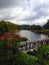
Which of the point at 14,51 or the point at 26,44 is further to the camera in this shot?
the point at 26,44

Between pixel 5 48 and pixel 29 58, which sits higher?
pixel 5 48

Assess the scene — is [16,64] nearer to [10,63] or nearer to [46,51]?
[10,63]

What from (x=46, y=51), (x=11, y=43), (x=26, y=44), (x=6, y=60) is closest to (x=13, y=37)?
(x=11, y=43)

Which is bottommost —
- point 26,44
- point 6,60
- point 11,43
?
point 26,44

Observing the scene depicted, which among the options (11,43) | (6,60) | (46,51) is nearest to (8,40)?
(11,43)

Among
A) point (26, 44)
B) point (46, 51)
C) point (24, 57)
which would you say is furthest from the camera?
point (26, 44)

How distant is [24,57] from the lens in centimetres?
1217

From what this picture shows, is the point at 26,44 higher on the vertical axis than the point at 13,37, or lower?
lower

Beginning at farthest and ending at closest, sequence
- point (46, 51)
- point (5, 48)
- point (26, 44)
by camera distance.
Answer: point (26, 44)
point (46, 51)
point (5, 48)

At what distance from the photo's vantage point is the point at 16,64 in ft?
38.0

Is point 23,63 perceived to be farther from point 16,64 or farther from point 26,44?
point 26,44

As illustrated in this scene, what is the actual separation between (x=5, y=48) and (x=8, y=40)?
0.41 m

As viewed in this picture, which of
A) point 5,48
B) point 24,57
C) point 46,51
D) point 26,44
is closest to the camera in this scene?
point 5,48

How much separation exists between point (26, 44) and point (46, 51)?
162 inches
